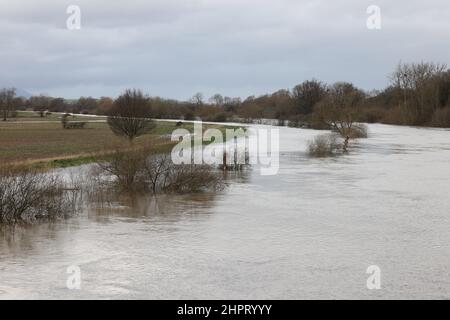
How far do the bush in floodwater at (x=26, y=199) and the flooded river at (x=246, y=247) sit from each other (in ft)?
2.89

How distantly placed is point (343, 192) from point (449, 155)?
19117mm

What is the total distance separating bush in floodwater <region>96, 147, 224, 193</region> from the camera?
20703 mm

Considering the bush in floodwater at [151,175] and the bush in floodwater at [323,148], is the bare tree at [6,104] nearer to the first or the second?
the bush in floodwater at [323,148]

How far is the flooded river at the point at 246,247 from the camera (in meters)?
9.88

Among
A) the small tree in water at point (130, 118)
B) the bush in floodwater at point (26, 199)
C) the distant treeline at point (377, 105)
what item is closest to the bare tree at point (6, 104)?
the distant treeline at point (377, 105)

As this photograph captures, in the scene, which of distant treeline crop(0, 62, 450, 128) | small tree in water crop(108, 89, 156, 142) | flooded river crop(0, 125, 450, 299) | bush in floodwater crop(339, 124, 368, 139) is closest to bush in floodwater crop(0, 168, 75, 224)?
flooded river crop(0, 125, 450, 299)

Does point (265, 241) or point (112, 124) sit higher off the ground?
point (112, 124)

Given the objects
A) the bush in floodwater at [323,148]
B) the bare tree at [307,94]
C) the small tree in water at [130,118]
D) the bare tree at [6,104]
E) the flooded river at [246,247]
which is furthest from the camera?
the bare tree at [307,94]

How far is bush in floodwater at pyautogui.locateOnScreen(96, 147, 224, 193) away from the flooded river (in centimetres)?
110

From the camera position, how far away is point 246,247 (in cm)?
1273

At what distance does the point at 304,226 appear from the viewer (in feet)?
49.2
